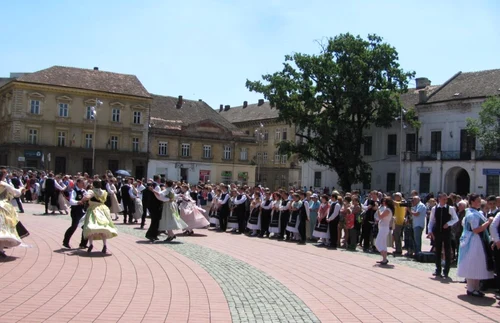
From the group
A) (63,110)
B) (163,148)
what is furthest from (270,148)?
(63,110)

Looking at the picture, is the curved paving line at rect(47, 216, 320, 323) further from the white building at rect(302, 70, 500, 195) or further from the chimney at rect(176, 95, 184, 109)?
the chimney at rect(176, 95, 184, 109)

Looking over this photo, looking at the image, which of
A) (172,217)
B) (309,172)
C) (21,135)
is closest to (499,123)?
(309,172)

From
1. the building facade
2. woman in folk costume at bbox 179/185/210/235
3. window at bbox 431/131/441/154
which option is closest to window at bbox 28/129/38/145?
the building facade

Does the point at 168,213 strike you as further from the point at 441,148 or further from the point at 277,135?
the point at 277,135

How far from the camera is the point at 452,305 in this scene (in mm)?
9516

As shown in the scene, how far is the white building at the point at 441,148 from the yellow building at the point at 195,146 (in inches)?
754

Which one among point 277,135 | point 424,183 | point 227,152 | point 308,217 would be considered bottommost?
point 308,217

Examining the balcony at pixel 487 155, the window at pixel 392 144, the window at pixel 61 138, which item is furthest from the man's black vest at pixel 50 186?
the window at pixel 61 138

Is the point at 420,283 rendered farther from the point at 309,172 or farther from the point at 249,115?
the point at 249,115

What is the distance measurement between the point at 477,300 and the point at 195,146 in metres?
57.0

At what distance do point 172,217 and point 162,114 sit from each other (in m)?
52.8

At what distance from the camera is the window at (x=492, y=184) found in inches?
1709

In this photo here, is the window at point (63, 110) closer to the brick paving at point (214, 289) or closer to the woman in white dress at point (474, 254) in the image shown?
the brick paving at point (214, 289)

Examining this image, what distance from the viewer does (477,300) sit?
1014cm
